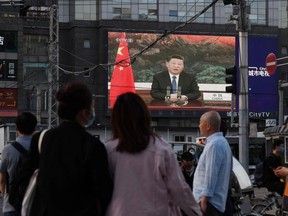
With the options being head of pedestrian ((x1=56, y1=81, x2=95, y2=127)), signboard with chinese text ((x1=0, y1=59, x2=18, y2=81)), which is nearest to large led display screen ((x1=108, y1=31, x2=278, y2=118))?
signboard with chinese text ((x1=0, y1=59, x2=18, y2=81))

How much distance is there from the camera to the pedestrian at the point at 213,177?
6.57 meters

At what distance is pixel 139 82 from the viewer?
2638 inches

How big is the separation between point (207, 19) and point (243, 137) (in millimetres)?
52690

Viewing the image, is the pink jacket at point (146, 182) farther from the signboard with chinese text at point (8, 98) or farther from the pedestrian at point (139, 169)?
the signboard with chinese text at point (8, 98)

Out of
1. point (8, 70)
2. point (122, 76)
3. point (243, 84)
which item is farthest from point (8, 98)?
point (243, 84)

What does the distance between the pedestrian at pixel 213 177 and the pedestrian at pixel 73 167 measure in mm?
2336

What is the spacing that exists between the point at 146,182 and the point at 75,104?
2.25ft

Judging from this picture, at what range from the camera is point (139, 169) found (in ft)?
14.5

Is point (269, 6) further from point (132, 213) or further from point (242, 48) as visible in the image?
point (132, 213)

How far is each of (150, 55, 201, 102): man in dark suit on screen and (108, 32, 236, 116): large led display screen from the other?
1.11 ft

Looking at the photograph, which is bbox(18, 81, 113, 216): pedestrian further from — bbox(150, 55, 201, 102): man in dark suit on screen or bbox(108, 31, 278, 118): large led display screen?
bbox(150, 55, 201, 102): man in dark suit on screen

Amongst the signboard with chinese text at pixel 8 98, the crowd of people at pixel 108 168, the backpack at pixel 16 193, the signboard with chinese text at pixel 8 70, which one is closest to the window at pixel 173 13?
the signboard with chinese text at pixel 8 70

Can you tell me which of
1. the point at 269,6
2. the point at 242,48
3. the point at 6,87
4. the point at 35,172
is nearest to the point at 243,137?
the point at 242,48

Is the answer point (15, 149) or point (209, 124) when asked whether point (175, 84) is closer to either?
point (209, 124)
